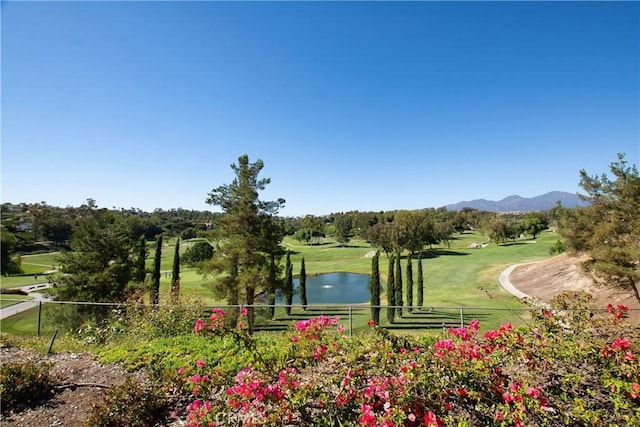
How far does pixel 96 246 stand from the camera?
18922mm

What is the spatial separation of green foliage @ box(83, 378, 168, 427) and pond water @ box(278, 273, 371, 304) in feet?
92.4

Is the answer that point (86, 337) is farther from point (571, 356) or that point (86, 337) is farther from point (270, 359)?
point (571, 356)

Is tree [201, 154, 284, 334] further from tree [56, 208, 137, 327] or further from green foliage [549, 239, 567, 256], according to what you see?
green foliage [549, 239, 567, 256]

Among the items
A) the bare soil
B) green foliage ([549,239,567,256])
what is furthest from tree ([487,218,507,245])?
the bare soil

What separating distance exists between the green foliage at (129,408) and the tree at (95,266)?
638 inches

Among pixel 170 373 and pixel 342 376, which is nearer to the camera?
pixel 342 376

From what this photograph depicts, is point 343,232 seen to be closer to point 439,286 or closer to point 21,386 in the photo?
point 439,286

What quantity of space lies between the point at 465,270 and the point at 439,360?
3814 cm

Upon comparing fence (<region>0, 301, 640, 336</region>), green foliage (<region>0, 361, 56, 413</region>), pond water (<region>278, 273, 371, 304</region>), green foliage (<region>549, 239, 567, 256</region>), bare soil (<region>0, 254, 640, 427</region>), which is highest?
green foliage (<region>0, 361, 56, 413</region>)

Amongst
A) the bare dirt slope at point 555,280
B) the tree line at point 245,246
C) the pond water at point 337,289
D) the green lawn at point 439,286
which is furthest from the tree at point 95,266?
the bare dirt slope at point 555,280

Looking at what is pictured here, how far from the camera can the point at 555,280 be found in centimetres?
2725

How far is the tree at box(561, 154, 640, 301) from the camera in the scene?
1418 cm

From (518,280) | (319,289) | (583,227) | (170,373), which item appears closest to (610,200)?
(583,227)

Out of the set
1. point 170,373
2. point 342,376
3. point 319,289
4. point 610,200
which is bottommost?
point 319,289
